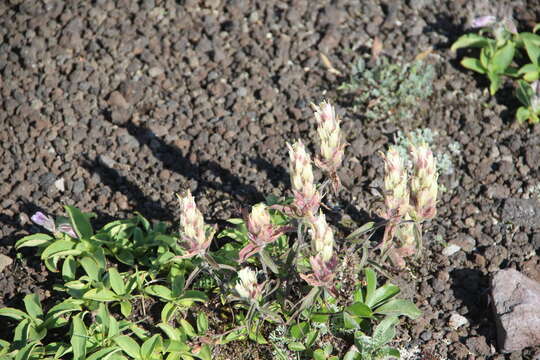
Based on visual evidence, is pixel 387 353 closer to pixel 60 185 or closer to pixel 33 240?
pixel 33 240

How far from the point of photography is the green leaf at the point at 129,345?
11.8 ft

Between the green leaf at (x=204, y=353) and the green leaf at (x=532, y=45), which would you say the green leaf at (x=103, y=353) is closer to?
the green leaf at (x=204, y=353)

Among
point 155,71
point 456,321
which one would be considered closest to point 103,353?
point 456,321

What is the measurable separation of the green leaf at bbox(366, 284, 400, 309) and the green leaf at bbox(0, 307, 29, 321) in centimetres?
188

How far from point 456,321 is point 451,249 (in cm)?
49

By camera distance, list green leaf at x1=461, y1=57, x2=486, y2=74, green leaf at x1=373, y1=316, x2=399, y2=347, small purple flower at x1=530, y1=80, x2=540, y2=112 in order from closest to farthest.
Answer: green leaf at x1=373, y1=316, x2=399, y2=347
small purple flower at x1=530, y1=80, x2=540, y2=112
green leaf at x1=461, y1=57, x2=486, y2=74

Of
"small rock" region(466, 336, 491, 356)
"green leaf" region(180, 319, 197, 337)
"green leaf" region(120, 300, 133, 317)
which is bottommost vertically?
"small rock" region(466, 336, 491, 356)

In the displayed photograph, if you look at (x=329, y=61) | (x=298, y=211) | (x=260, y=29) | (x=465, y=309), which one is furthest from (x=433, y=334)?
(x=260, y=29)

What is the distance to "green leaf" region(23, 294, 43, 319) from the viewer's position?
383 centimetres

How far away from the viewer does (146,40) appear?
212 inches

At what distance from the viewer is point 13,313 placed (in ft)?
12.5

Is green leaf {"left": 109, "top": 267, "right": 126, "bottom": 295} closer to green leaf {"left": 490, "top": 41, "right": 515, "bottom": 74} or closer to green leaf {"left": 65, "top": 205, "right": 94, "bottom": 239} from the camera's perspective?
green leaf {"left": 65, "top": 205, "right": 94, "bottom": 239}

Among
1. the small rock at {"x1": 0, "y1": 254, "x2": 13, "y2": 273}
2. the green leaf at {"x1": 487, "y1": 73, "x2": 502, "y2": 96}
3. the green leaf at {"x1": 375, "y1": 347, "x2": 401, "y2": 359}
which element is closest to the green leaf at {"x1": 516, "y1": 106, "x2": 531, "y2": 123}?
the green leaf at {"x1": 487, "y1": 73, "x2": 502, "y2": 96}

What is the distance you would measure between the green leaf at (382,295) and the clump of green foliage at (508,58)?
1.73 metres
